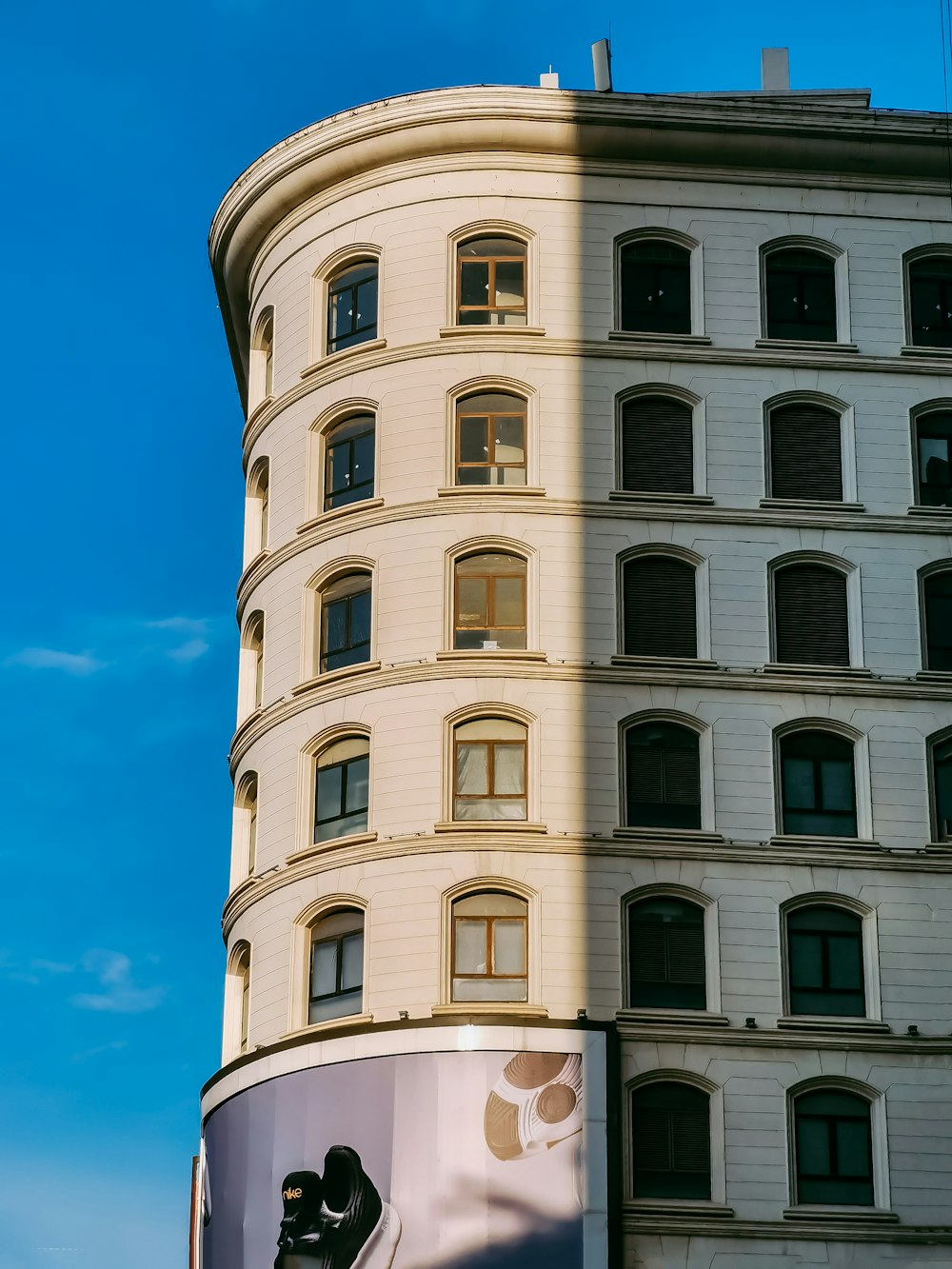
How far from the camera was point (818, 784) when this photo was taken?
154 ft

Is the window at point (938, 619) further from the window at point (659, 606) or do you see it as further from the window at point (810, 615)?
the window at point (659, 606)

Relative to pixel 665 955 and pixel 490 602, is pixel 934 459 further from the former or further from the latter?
pixel 665 955

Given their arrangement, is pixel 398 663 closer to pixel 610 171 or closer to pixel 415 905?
pixel 415 905

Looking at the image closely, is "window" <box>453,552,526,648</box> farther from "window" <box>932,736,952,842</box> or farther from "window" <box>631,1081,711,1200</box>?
"window" <box>631,1081,711,1200</box>

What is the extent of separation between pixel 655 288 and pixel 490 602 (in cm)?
916

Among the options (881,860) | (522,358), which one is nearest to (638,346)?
(522,358)

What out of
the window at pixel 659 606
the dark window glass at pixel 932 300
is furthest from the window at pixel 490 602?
the dark window glass at pixel 932 300

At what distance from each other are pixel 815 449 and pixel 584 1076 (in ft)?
52.0

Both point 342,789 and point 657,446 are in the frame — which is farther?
point 657,446

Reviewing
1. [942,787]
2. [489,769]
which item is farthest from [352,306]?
[942,787]

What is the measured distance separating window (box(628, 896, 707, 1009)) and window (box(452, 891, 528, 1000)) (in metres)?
2.36

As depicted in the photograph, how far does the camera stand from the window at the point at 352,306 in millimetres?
51312

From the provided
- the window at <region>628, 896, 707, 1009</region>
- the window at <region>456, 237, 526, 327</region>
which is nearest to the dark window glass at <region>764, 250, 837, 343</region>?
the window at <region>456, 237, 526, 327</region>

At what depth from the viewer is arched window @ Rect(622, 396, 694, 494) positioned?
49.1 metres
